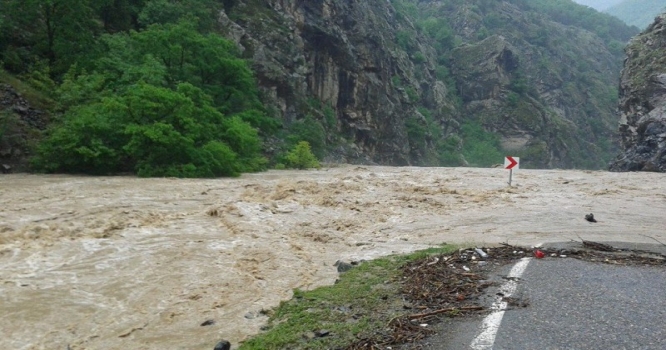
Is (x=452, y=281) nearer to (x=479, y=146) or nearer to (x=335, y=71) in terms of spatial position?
(x=335, y=71)

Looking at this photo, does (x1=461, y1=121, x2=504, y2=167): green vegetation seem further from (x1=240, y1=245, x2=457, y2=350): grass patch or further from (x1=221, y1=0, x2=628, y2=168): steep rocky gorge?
(x1=240, y1=245, x2=457, y2=350): grass patch

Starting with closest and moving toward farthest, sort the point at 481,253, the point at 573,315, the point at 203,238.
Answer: the point at 573,315 → the point at 481,253 → the point at 203,238

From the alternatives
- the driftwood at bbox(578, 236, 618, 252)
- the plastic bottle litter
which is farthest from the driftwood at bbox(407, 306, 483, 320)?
the driftwood at bbox(578, 236, 618, 252)

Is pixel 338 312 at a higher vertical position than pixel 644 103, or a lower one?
lower

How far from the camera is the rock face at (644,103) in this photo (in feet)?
158

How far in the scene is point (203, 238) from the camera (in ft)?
36.4

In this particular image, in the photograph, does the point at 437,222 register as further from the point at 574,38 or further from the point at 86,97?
the point at 574,38

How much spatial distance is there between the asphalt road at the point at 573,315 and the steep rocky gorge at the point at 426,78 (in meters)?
45.8

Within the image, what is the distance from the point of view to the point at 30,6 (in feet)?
92.6

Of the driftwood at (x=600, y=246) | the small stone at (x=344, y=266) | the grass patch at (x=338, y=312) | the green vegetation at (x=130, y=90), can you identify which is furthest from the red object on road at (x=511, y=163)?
the grass patch at (x=338, y=312)

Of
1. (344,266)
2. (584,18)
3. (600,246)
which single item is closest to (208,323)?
(344,266)

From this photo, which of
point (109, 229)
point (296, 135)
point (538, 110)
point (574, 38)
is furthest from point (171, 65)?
point (574, 38)

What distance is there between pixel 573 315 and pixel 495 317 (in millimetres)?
768

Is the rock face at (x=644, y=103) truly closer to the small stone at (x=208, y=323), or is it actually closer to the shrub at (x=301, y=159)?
the shrub at (x=301, y=159)
